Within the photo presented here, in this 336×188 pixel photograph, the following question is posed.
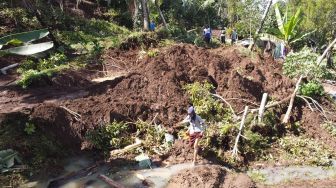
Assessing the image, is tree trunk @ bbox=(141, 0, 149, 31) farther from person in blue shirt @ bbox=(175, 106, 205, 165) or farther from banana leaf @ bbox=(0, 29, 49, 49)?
person in blue shirt @ bbox=(175, 106, 205, 165)

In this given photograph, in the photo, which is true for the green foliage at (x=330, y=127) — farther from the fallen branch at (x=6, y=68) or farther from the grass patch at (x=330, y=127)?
the fallen branch at (x=6, y=68)

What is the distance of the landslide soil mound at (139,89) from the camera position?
1033 centimetres

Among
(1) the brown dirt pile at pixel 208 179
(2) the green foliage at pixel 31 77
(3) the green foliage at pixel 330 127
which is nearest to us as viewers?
(1) the brown dirt pile at pixel 208 179

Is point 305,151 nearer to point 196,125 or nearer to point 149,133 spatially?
point 196,125

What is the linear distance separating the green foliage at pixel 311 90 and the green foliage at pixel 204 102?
364 cm

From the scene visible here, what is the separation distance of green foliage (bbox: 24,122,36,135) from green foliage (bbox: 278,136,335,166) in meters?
6.80

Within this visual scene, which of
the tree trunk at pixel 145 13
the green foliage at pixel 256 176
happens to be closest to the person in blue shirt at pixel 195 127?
the green foliage at pixel 256 176

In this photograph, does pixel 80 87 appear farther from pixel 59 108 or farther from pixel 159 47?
pixel 159 47

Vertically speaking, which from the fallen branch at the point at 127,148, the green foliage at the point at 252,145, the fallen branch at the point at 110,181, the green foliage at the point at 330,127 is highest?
the fallen branch at the point at 127,148

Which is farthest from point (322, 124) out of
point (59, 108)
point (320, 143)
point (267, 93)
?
point (59, 108)

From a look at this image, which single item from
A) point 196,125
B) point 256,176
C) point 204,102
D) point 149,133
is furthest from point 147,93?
point 256,176

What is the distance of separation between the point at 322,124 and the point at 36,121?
8.68m

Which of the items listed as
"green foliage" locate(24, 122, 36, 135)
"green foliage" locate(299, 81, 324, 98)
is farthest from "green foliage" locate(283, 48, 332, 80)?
"green foliage" locate(24, 122, 36, 135)

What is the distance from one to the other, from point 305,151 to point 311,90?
345cm
